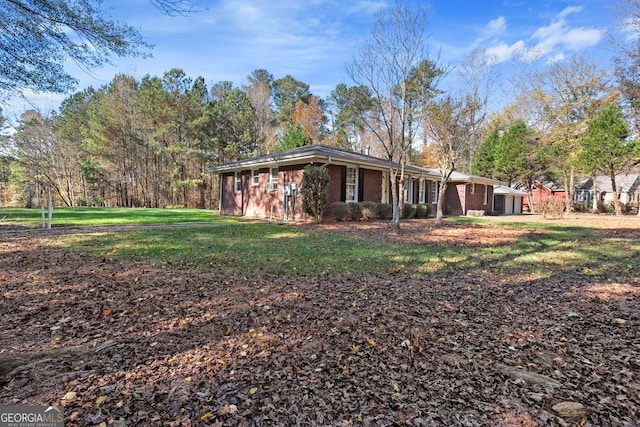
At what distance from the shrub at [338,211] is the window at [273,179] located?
3.28 meters

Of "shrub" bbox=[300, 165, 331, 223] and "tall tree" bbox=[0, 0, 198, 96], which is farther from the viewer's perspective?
"shrub" bbox=[300, 165, 331, 223]

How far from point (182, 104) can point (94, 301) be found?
2712 cm

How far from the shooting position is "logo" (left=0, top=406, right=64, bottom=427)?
186 cm

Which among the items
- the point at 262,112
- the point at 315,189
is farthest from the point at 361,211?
the point at 262,112

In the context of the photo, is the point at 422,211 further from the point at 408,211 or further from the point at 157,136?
the point at 157,136

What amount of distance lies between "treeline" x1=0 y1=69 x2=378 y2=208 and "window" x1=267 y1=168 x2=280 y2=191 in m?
11.2

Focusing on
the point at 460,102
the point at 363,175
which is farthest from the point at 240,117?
the point at 460,102

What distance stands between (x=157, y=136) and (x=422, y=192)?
72.5 feet

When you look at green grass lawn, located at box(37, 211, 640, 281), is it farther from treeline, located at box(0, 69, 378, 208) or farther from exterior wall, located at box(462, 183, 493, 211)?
A: treeline, located at box(0, 69, 378, 208)

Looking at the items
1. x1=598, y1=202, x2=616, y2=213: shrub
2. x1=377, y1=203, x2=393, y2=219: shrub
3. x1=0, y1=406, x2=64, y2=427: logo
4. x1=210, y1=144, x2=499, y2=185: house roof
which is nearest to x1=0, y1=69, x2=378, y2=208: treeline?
x1=210, y1=144, x2=499, y2=185: house roof

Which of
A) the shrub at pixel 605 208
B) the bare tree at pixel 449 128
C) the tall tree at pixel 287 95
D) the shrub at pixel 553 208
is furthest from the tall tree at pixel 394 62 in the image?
the shrub at pixel 605 208

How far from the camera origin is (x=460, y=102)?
1391 cm

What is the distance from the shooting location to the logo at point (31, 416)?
1864 mm

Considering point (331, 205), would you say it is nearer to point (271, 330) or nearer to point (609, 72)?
point (271, 330)
